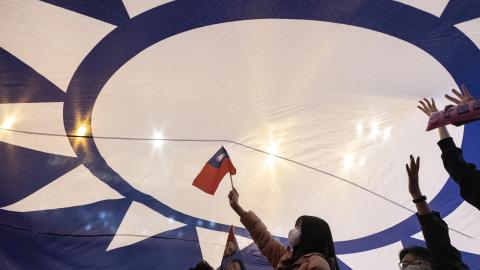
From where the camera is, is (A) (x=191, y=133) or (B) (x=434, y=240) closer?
(B) (x=434, y=240)

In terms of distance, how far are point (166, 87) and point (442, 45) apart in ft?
6.63

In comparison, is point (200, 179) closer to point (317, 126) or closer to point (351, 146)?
point (317, 126)

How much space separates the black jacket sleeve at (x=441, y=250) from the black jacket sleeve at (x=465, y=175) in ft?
0.48

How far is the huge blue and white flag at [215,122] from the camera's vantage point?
2.94 meters

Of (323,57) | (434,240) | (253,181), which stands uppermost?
(323,57)

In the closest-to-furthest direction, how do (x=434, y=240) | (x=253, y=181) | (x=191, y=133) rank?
(x=434, y=240) → (x=191, y=133) → (x=253, y=181)

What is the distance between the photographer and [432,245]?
148 cm

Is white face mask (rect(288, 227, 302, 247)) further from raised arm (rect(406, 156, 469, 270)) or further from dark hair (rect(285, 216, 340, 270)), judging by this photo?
raised arm (rect(406, 156, 469, 270))

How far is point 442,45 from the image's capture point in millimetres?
3027

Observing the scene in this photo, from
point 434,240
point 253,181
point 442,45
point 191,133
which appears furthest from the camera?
point 253,181

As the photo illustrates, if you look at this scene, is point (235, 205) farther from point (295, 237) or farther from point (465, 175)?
point (465, 175)

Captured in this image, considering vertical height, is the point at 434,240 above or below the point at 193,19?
below

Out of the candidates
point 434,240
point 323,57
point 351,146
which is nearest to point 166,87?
point 323,57

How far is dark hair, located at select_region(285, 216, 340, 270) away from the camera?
1.89 m
